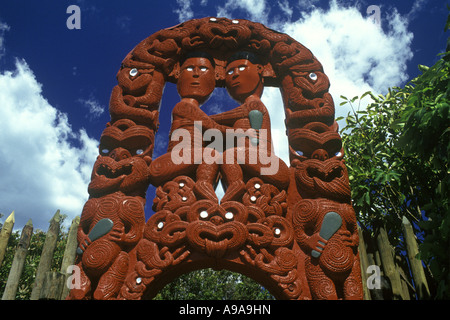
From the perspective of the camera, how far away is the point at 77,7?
4434 millimetres

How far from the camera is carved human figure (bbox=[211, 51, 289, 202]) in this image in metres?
3.87

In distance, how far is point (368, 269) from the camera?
141 inches

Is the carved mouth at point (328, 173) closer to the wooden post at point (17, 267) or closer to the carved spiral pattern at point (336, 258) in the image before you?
the carved spiral pattern at point (336, 258)

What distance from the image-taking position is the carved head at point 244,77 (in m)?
4.71

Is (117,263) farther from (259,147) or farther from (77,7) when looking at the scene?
(77,7)

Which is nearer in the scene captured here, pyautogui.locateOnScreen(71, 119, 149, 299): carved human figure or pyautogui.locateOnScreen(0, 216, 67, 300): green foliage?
pyautogui.locateOnScreen(71, 119, 149, 299): carved human figure

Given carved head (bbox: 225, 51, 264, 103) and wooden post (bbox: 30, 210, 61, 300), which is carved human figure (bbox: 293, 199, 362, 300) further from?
wooden post (bbox: 30, 210, 61, 300)

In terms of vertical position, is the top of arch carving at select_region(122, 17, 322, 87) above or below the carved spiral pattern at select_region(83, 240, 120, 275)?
above

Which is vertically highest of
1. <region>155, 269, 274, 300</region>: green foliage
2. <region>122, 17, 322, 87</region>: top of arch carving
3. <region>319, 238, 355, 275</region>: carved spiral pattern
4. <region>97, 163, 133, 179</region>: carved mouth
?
<region>122, 17, 322, 87</region>: top of arch carving

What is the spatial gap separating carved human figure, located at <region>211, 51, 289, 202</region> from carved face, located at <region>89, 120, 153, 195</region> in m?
0.86

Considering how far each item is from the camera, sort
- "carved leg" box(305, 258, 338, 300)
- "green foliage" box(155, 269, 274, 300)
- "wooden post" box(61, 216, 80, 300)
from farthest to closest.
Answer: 1. "green foliage" box(155, 269, 274, 300)
2. "wooden post" box(61, 216, 80, 300)
3. "carved leg" box(305, 258, 338, 300)

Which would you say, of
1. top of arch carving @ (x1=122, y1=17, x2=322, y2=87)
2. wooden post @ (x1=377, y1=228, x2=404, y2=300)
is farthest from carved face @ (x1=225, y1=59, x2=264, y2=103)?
wooden post @ (x1=377, y1=228, x2=404, y2=300)

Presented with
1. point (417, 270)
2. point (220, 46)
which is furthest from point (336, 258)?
point (220, 46)

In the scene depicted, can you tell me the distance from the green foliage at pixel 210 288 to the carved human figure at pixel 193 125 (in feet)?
22.5
